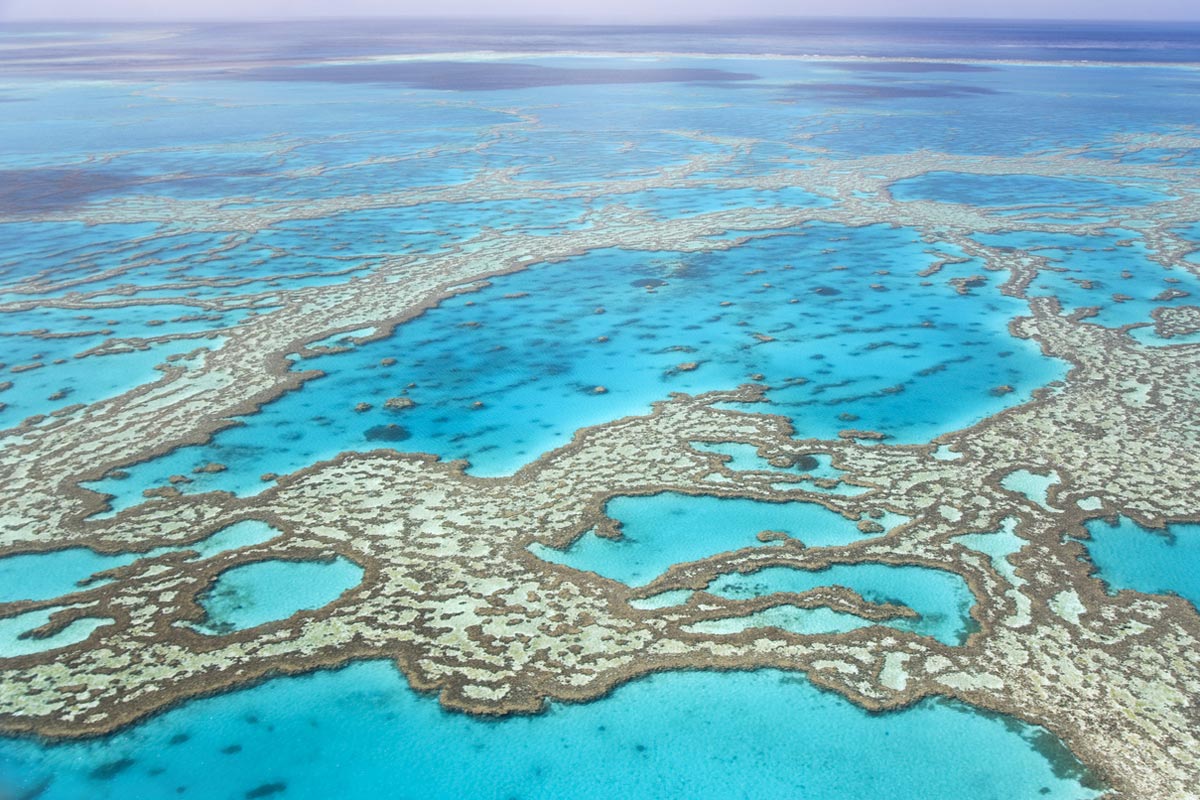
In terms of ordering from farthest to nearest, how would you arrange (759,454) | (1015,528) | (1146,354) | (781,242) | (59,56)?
(59,56) < (781,242) < (1146,354) < (759,454) < (1015,528)

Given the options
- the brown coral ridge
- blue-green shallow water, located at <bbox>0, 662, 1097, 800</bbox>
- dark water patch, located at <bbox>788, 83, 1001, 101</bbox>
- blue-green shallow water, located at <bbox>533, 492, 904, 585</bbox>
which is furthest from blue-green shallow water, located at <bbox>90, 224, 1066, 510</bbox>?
dark water patch, located at <bbox>788, 83, 1001, 101</bbox>

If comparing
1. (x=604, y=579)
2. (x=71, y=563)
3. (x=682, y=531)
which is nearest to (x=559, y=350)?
(x=682, y=531)

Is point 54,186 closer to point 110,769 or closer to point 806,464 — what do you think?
point 110,769

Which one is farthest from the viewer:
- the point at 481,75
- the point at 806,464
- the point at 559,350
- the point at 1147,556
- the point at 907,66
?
the point at 907,66

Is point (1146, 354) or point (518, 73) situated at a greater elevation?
point (518, 73)

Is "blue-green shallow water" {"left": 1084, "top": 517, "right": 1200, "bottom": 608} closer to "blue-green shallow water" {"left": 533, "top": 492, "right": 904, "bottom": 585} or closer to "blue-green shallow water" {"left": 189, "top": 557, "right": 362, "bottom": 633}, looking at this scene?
"blue-green shallow water" {"left": 533, "top": 492, "right": 904, "bottom": 585}

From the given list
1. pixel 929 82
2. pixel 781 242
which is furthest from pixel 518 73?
pixel 781 242

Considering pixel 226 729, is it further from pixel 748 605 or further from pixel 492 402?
pixel 492 402
